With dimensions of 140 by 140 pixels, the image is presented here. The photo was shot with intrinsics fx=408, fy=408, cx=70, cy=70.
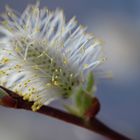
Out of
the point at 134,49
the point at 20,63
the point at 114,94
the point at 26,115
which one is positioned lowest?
the point at 26,115

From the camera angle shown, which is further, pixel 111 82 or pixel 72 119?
pixel 111 82

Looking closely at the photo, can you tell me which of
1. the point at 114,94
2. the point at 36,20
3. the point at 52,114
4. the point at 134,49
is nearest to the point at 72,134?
the point at 114,94

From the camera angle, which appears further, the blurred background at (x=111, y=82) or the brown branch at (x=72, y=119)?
the blurred background at (x=111, y=82)

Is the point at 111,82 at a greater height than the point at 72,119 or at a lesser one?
greater

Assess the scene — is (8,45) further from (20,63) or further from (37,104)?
(37,104)
